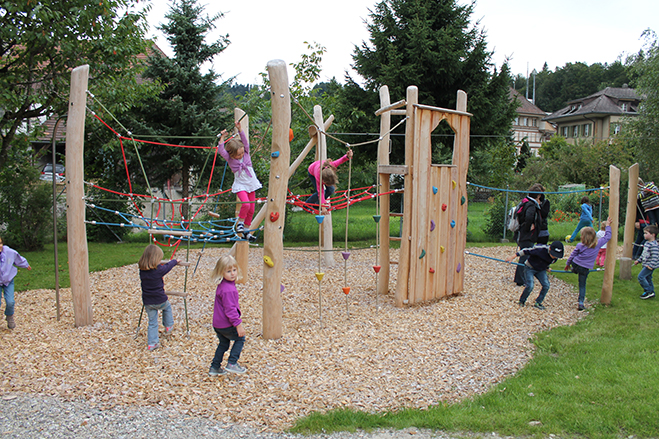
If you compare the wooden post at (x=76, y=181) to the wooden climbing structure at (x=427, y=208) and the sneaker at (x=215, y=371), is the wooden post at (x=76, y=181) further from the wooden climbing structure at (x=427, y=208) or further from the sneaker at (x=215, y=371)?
the wooden climbing structure at (x=427, y=208)

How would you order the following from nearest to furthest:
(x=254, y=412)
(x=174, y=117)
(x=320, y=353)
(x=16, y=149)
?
(x=254, y=412) → (x=320, y=353) → (x=16, y=149) → (x=174, y=117)

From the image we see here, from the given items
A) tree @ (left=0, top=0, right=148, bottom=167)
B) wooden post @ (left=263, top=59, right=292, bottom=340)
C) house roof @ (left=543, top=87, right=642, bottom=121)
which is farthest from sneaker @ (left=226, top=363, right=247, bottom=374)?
house roof @ (left=543, top=87, right=642, bottom=121)

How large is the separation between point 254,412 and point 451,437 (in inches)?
56.9

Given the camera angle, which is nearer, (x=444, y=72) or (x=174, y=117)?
(x=444, y=72)

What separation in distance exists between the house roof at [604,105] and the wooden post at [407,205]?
4429cm

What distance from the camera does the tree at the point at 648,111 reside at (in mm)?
13984

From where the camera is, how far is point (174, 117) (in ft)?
41.5

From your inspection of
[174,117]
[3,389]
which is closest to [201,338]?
[3,389]

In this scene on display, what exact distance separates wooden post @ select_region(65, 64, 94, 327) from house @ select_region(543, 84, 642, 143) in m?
44.1

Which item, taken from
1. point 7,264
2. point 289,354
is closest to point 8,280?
point 7,264

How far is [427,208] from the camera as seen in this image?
6.36 metres

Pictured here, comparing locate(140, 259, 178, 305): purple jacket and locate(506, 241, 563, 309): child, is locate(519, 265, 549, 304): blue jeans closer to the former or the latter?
locate(506, 241, 563, 309): child

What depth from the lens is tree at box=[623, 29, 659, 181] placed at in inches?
551

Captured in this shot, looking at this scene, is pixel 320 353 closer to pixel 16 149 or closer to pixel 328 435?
pixel 328 435
